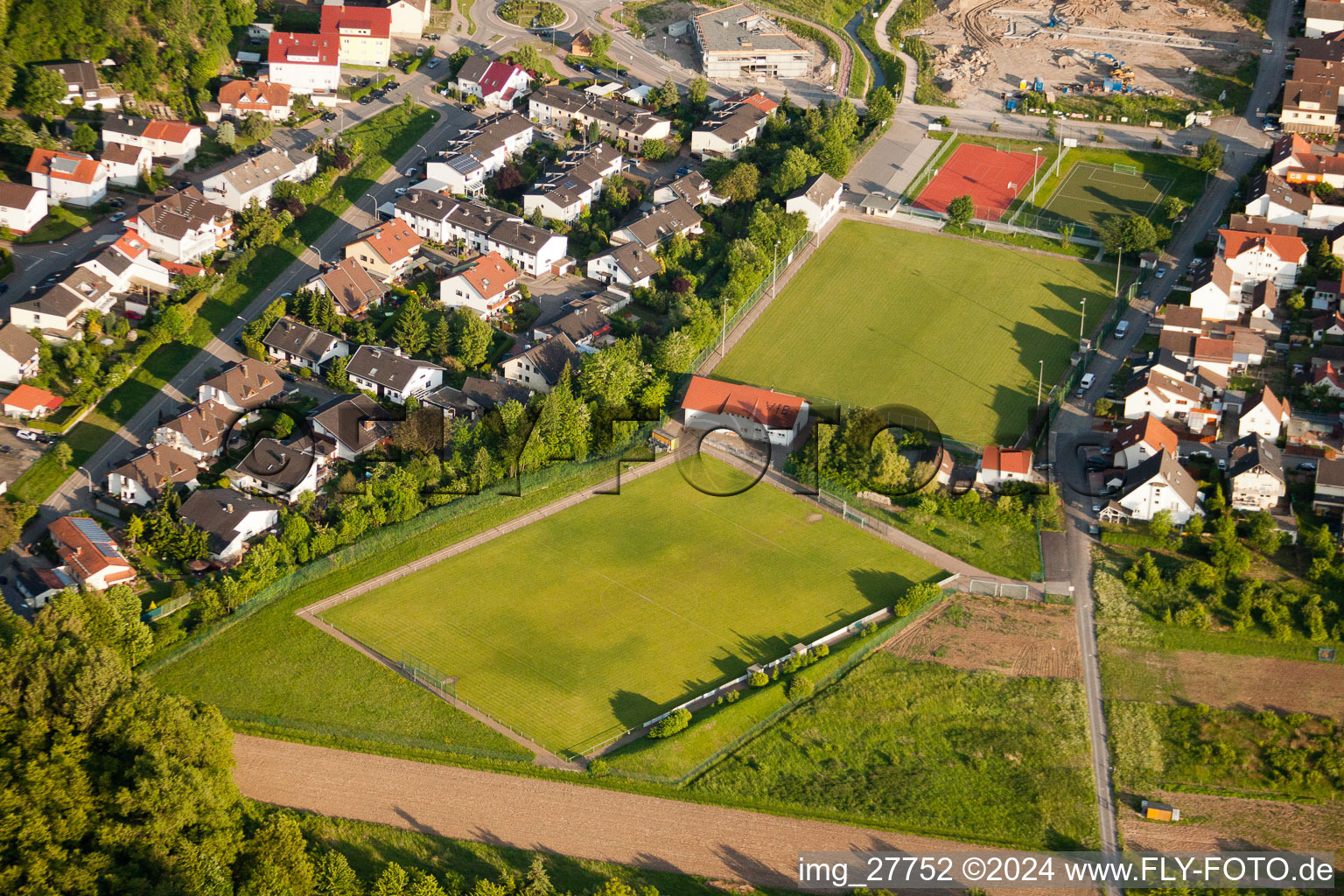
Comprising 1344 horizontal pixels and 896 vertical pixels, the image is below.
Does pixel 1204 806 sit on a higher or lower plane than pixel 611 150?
lower

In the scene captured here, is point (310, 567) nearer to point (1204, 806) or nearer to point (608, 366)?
point (608, 366)

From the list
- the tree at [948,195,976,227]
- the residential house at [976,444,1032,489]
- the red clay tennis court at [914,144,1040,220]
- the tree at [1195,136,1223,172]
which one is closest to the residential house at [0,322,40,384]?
the residential house at [976,444,1032,489]

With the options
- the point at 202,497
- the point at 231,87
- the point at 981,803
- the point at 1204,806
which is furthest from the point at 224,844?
the point at 231,87

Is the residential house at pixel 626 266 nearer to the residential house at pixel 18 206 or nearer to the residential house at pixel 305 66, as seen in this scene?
the residential house at pixel 305 66

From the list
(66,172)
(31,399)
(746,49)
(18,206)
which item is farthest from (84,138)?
(746,49)

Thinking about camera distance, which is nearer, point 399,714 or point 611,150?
point 399,714

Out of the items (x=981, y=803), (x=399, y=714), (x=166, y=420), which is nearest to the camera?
(x=981, y=803)

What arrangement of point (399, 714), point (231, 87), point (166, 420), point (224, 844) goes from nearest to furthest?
point (224, 844)
point (399, 714)
point (166, 420)
point (231, 87)

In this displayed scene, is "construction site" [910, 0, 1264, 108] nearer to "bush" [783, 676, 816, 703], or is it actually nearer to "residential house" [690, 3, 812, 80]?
"residential house" [690, 3, 812, 80]
